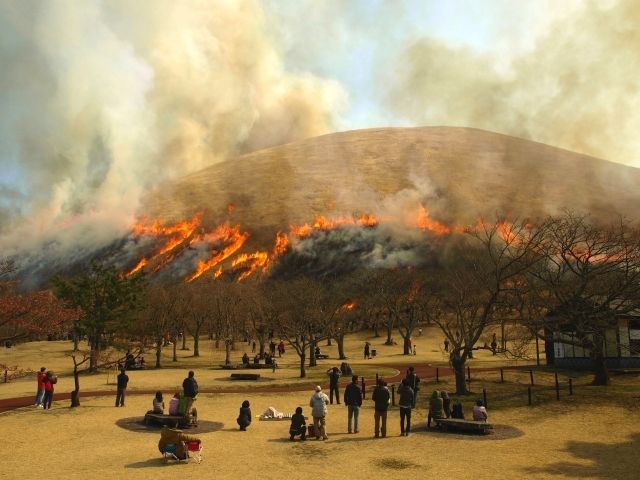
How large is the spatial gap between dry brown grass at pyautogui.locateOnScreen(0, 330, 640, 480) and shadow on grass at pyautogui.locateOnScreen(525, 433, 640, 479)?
0.09 ft

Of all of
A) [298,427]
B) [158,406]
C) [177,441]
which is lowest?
[298,427]

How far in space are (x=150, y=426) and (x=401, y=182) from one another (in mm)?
133577

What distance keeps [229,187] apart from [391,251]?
188 feet

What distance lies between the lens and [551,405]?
2386 centimetres

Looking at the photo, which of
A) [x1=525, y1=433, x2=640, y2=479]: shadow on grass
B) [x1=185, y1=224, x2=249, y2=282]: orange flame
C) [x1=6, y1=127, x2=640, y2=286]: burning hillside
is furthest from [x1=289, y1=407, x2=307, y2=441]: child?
[x1=185, y1=224, x2=249, y2=282]: orange flame

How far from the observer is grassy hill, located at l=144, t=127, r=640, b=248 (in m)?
136

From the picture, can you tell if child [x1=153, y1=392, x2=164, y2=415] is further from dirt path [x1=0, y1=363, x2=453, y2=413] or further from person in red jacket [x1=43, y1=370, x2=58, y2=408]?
dirt path [x1=0, y1=363, x2=453, y2=413]

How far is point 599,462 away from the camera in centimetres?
1499

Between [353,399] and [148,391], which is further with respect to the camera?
[148,391]

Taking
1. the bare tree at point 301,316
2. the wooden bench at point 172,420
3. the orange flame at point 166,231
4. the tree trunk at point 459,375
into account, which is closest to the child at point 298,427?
the wooden bench at point 172,420

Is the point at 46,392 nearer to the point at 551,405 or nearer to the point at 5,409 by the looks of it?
the point at 5,409

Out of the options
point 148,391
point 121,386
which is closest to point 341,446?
point 121,386

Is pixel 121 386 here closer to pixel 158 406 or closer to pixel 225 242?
pixel 158 406

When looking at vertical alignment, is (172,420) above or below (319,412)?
below
